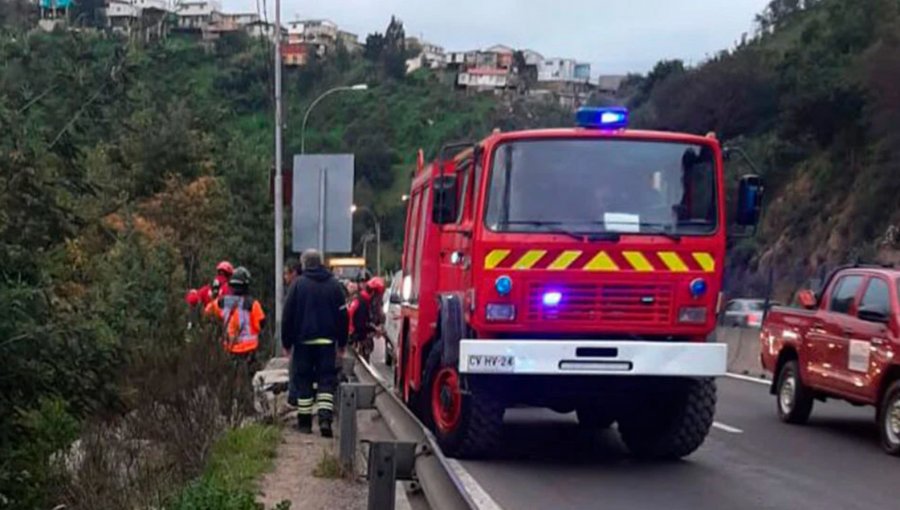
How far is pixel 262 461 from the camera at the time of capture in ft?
34.4

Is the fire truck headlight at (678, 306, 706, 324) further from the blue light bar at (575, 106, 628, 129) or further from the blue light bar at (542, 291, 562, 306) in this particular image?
the blue light bar at (575, 106, 628, 129)

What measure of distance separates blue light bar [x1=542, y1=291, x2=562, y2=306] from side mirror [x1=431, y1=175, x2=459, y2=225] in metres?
1.34

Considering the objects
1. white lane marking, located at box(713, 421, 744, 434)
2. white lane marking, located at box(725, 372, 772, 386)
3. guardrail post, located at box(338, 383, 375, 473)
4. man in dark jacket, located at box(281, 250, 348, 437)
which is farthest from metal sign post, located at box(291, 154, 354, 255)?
guardrail post, located at box(338, 383, 375, 473)

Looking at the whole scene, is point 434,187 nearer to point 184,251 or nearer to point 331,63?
point 184,251

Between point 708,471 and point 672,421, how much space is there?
1.82 ft

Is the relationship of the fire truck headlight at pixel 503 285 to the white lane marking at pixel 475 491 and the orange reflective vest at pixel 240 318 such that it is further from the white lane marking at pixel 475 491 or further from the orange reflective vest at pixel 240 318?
the orange reflective vest at pixel 240 318

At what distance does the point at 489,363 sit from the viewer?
1100cm

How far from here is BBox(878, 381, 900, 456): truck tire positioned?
12.9 metres

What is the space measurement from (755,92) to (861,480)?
165ft

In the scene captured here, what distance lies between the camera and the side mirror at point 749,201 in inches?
456

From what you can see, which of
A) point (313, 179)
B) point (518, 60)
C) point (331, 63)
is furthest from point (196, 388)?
point (518, 60)

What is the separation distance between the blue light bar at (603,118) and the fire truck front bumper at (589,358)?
1.96m

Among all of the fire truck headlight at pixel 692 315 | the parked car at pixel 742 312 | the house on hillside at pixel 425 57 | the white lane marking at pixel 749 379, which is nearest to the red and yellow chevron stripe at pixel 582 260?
the fire truck headlight at pixel 692 315

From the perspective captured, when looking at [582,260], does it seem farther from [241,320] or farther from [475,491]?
[241,320]
